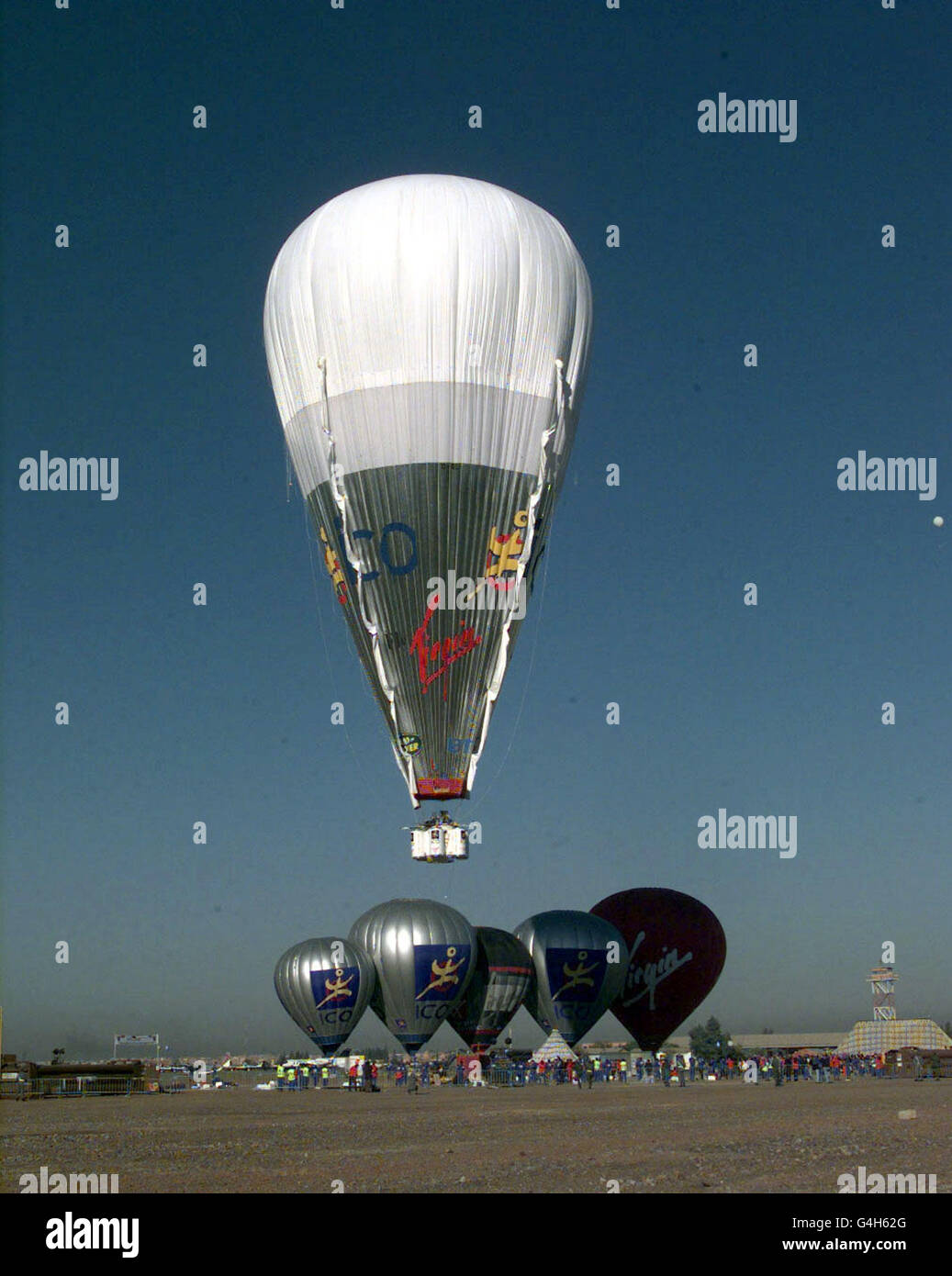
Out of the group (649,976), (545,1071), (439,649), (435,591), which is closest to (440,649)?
(439,649)

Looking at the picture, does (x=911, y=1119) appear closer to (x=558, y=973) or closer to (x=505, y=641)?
(x=505, y=641)

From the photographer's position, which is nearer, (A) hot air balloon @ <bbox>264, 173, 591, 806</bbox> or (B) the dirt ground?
(B) the dirt ground

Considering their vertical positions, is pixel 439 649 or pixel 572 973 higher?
pixel 439 649

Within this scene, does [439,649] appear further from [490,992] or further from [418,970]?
[490,992]

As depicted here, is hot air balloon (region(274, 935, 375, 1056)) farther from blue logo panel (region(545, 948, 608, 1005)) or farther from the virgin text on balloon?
the virgin text on balloon

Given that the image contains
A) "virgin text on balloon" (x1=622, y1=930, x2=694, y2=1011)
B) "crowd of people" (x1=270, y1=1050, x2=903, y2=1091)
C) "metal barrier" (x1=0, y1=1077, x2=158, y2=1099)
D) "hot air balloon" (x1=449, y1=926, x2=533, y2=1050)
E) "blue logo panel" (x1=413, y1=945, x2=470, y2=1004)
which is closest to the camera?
"crowd of people" (x1=270, y1=1050, x2=903, y2=1091)

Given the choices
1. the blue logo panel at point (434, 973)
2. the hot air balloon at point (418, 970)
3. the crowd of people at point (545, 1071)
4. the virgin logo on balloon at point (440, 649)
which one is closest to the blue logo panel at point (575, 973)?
the crowd of people at point (545, 1071)

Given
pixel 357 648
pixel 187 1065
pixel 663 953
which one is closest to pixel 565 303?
pixel 357 648

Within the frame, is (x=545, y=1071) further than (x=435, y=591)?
Yes

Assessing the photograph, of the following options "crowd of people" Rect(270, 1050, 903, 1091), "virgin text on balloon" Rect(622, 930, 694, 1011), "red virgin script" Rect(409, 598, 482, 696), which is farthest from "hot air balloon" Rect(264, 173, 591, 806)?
"virgin text on balloon" Rect(622, 930, 694, 1011)
